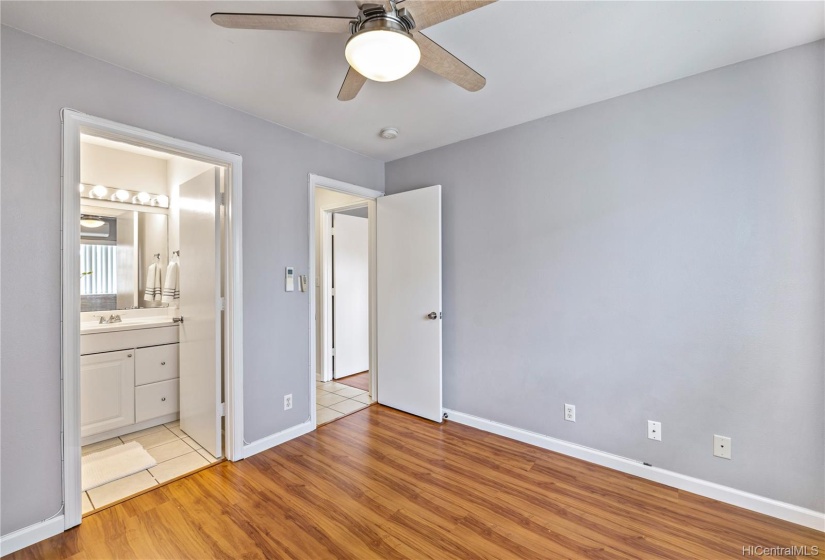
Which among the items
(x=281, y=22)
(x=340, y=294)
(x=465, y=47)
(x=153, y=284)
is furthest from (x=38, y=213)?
(x=340, y=294)

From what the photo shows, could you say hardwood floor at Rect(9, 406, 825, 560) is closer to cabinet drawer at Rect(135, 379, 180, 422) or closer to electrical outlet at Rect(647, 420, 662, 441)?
electrical outlet at Rect(647, 420, 662, 441)

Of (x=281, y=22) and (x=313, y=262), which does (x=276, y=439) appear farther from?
(x=281, y=22)

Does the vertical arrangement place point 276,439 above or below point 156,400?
below

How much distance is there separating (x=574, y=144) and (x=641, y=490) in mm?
2301

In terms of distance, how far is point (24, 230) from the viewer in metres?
1.72

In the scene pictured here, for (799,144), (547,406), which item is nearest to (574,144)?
(799,144)

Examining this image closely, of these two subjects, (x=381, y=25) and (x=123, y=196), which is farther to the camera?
(x=123, y=196)

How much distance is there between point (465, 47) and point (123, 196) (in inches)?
137

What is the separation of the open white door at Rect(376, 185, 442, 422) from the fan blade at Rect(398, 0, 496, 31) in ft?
5.85

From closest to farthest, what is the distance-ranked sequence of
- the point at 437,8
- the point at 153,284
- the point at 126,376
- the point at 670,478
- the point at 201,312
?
the point at 437,8
the point at 670,478
the point at 201,312
the point at 126,376
the point at 153,284

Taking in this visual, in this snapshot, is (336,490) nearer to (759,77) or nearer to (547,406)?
(547,406)

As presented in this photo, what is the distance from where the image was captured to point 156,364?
3121 mm

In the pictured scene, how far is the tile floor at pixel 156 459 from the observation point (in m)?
2.12

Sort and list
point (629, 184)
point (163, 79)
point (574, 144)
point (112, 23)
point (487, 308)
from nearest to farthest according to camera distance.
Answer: point (112, 23), point (163, 79), point (629, 184), point (574, 144), point (487, 308)
